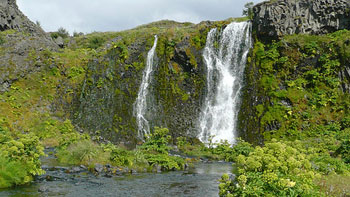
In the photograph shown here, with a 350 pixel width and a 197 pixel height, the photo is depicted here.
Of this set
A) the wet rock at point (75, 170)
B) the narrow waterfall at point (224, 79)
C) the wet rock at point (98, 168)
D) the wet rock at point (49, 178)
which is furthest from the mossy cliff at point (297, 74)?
the wet rock at point (49, 178)

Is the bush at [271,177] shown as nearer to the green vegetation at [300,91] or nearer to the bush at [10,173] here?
the bush at [10,173]

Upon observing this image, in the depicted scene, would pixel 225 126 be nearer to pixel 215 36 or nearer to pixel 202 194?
pixel 215 36

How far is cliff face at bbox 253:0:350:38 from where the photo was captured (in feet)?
120

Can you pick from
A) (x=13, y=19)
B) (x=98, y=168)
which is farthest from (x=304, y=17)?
(x=13, y=19)

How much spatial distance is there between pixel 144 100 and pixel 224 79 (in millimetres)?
10115

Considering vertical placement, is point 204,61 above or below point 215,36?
below

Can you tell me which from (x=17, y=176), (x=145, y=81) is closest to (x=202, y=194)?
(x=17, y=176)

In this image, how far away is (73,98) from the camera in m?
40.1

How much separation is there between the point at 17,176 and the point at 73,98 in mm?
28158

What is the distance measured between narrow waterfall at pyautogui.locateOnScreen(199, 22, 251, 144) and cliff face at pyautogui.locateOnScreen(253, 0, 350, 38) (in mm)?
2968

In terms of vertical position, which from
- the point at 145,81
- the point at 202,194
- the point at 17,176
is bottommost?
the point at 202,194

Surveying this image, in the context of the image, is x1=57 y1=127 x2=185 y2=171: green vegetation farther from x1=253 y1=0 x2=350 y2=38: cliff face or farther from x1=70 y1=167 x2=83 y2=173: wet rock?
x1=253 y1=0 x2=350 y2=38: cliff face

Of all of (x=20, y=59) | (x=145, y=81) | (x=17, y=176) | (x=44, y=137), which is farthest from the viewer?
(x=20, y=59)

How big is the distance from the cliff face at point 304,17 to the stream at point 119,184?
2447 centimetres
